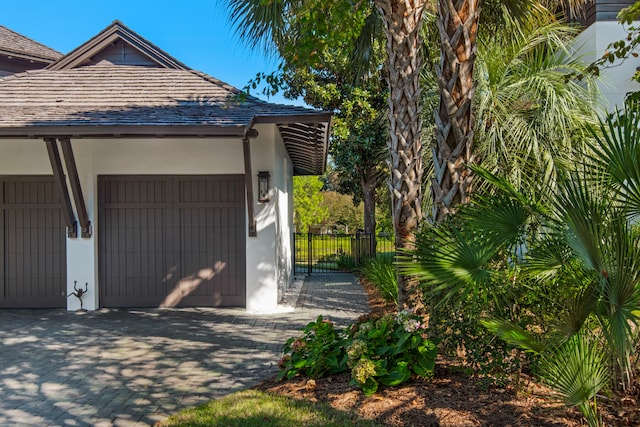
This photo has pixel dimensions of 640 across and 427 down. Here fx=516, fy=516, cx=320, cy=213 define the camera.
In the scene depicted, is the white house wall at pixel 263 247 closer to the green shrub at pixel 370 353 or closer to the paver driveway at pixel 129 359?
the paver driveway at pixel 129 359

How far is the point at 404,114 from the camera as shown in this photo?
20.5 feet

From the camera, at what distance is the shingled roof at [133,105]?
8055mm

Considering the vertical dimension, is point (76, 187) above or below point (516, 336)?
above

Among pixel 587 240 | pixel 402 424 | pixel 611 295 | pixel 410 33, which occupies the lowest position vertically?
pixel 402 424

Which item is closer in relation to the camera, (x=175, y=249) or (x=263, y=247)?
(x=263, y=247)

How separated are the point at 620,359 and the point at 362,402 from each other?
2.09 meters

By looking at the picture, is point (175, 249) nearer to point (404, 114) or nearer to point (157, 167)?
point (157, 167)

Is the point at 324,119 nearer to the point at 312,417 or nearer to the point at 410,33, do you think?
the point at 410,33

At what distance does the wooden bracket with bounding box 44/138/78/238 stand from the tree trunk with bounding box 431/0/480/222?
6.66 m

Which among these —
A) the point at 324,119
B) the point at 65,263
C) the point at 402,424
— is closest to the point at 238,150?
the point at 324,119

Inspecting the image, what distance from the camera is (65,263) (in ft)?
32.0

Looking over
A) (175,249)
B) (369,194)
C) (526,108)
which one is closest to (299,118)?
(175,249)

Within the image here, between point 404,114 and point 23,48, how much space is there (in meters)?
14.2

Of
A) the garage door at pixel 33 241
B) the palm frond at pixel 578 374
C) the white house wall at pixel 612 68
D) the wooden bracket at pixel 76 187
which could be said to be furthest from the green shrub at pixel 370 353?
the white house wall at pixel 612 68
